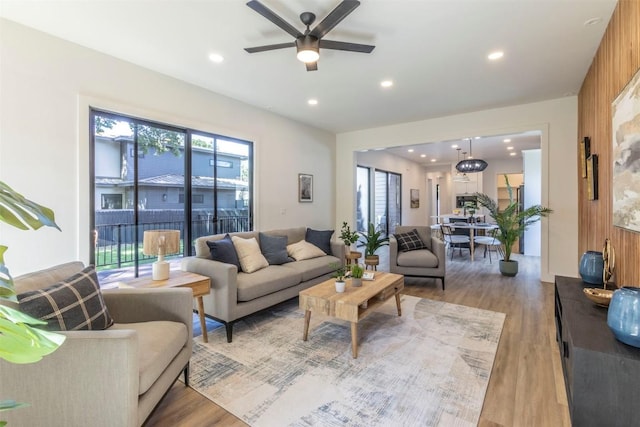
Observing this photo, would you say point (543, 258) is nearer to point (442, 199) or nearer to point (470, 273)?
point (470, 273)

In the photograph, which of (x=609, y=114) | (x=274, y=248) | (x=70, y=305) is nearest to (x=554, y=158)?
(x=609, y=114)

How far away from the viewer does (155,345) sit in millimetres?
1641

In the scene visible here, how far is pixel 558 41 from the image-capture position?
2.99 metres

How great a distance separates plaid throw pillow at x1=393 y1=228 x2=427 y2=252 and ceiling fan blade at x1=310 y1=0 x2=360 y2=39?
3.33m

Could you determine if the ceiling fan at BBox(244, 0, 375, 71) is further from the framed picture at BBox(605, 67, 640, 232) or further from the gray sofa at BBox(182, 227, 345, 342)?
the gray sofa at BBox(182, 227, 345, 342)

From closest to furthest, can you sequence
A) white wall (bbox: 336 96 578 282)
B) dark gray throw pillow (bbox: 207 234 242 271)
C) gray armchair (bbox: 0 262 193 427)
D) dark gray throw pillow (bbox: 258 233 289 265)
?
gray armchair (bbox: 0 262 193 427) → dark gray throw pillow (bbox: 207 234 242 271) → dark gray throw pillow (bbox: 258 233 289 265) → white wall (bbox: 336 96 578 282)

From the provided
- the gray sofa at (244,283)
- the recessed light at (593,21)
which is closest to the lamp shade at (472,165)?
the recessed light at (593,21)

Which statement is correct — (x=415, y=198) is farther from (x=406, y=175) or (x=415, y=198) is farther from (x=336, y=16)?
(x=336, y=16)

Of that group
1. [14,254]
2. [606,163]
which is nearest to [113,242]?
[14,254]

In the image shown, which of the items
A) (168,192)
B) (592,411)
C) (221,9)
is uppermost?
(221,9)

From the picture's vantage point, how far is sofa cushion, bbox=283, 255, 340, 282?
3729 mm

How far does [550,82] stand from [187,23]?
4562 mm

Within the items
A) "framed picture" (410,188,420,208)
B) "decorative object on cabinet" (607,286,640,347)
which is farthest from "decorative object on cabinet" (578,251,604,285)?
"framed picture" (410,188,420,208)

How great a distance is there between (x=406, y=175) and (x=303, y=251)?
7104mm
